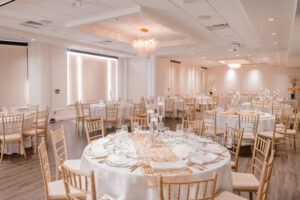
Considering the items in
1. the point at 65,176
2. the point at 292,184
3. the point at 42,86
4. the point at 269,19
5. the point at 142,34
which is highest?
the point at 142,34

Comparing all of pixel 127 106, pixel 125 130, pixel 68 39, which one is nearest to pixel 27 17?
pixel 68 39

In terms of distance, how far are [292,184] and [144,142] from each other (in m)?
2.66

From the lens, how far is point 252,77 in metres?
18.7

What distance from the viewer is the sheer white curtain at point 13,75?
8258 millimetres

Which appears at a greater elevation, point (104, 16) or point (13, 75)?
point (104, 16)

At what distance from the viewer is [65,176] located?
1.75 m

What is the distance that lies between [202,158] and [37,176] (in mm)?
2996

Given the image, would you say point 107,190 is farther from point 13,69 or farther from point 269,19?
point 13,69

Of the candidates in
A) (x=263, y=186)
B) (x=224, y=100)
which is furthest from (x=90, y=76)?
(x=263, y=186)

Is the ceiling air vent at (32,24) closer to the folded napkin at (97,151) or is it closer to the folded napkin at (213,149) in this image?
the folded napkin at (97,151)

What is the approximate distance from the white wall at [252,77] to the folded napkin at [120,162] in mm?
18304

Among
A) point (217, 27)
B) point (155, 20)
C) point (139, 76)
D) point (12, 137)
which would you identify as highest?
point (217, 27)

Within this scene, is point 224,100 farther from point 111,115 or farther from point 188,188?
point 188,188

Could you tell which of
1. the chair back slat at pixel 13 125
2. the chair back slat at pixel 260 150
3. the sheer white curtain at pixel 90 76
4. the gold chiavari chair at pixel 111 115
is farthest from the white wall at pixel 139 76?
the chair back slat at pixel 260 150
